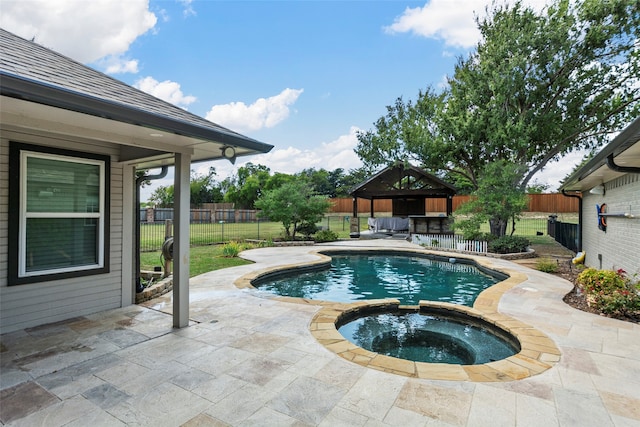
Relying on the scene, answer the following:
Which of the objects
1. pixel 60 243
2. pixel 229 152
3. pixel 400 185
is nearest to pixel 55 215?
pixel 60 243

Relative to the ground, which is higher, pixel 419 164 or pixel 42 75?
pixel 419 164

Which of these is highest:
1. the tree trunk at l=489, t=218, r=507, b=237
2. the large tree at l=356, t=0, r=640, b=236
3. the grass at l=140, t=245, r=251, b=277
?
the large tree at l=356, t=0, r=640, b=236

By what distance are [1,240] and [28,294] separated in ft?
2.31

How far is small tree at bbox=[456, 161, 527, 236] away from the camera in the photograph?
37.6 ft

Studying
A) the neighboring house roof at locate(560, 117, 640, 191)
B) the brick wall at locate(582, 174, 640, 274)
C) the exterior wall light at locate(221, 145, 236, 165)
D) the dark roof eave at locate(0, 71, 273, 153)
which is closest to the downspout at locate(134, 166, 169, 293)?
the exterior wall light at locate(221, 145, 236, 165)

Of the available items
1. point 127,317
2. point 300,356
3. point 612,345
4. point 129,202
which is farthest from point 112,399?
point 612,345

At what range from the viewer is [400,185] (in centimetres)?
1680

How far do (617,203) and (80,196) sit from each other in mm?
9176

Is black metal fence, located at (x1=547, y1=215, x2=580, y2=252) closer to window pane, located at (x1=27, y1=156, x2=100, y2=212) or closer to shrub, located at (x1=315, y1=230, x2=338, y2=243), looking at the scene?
shrub, located at (x1=315, y1=230, x2=338, y2=243)

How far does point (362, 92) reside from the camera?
1788 cm

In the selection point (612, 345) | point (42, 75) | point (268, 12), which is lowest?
point (612, 345)

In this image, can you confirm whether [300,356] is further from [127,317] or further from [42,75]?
[42,75]

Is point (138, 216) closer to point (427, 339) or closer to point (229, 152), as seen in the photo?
point (229, 152)

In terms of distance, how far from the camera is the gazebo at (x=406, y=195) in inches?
613
